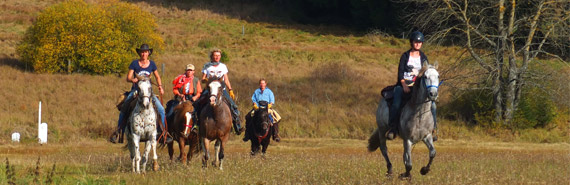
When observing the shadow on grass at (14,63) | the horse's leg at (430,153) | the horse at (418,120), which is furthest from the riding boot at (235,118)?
the shadow on grass at (14,63)

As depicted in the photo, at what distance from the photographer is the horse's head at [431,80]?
1142cm

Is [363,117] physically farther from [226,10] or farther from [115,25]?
[226,10]

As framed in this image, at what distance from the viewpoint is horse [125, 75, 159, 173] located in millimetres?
14055

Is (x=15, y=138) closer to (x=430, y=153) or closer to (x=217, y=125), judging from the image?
(x=217, y=125)

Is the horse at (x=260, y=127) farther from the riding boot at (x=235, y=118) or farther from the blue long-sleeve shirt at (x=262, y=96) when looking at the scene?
the riding boot at (x=235, y=118)

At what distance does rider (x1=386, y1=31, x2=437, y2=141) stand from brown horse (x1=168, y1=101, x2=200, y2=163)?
492 centimetres

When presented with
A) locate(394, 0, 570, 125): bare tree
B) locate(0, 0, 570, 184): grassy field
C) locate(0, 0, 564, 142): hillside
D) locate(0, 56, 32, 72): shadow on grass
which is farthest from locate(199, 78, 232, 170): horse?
locate(0, 56, 32, 72): shadow on grass

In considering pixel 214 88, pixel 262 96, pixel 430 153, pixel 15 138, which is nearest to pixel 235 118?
pixel 214 88

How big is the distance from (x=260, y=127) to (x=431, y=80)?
7.92 m

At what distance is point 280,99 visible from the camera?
35438mm

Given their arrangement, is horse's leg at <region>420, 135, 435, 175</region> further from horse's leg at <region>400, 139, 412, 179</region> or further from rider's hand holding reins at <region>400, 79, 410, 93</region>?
rider's hand holding reins at <region>400, 79, 410, 93</region>

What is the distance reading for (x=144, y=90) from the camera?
14.0m

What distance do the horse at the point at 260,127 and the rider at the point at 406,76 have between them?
6051 mm

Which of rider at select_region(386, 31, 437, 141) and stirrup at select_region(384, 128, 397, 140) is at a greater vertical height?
rider at select_region(386, 31, 437, 141)
